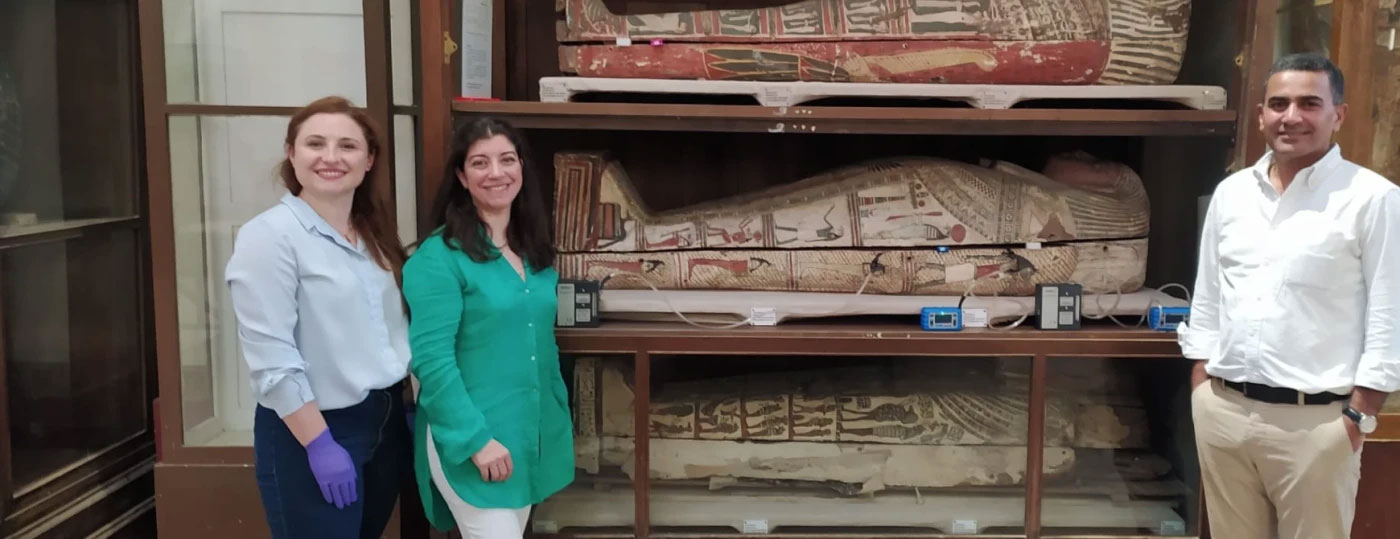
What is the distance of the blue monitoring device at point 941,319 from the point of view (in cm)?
229

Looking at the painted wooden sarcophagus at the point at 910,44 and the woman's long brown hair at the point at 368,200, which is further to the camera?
the painted wooden sarcophagus at the point at 910,44

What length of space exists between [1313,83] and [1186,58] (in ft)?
2.86

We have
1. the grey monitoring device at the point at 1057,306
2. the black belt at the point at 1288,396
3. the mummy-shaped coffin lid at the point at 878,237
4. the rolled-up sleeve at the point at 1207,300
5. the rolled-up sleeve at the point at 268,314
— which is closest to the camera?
the rolled-up sleeve at the point at 268,314

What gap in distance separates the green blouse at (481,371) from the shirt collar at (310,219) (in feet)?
0.50

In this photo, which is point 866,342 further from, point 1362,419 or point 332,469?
point 332,469

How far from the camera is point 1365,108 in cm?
224

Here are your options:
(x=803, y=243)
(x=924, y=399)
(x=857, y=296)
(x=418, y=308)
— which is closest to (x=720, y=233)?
(x=803, y=243)

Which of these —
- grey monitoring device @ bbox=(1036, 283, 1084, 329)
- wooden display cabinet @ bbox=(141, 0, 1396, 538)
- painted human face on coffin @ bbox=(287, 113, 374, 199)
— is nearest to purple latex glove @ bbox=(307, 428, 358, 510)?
painted human face on coffin @ bbox=(287, 113, 374, 199)

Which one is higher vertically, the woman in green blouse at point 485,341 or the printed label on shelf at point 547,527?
the woman in green blouse at point 485,341

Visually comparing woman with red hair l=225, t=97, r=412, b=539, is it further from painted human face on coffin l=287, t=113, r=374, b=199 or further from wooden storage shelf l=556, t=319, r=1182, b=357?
wooden storage shelf l=556, t=319, r=1182, b=357

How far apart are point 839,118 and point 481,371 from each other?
1.08 m

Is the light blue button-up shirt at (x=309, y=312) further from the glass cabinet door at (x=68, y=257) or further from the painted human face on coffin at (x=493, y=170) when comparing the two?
the glass cabinet door at (x=68, y=257)

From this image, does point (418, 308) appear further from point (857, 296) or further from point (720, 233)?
Result: point (857, 296)

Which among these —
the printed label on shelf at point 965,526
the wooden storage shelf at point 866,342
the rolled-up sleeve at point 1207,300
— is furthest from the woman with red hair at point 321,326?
the rolled-up sleeve at point 1207,300
